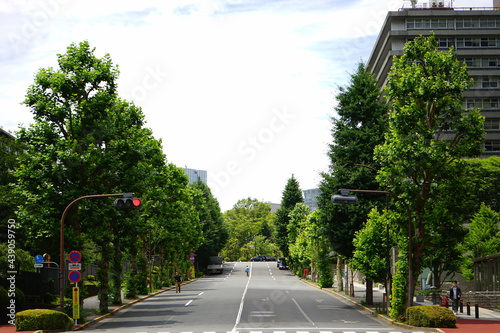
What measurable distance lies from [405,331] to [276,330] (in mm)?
5670

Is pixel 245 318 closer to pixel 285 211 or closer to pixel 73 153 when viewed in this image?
pixel 73 153

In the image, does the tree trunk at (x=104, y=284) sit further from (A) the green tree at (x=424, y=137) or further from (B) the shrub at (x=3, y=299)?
(A) the green tree at (x=424, y=137)

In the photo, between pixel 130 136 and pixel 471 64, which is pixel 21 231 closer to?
pixel 130 136

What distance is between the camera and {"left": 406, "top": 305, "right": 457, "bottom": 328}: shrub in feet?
91.4

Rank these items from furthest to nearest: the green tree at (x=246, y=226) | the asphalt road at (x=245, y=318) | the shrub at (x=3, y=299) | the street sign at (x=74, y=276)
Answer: the green tree at (x=246, y=226)
the shrub at (x=3, y=299)
the street sign at (x=74, y=276)
the asphalt road at (x=245, y=318)

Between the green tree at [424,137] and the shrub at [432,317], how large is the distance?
6.45 ft

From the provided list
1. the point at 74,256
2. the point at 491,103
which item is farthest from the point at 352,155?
the point at 491,103

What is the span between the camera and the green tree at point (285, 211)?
10750 cm

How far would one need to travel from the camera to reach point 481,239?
55.2 metres

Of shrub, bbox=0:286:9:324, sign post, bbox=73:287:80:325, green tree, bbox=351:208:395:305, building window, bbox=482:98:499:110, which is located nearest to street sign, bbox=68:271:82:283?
sign post, bbox=73:287:80:325

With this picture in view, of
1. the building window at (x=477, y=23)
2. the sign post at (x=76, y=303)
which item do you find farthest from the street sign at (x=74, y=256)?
the building window at (x=477, y=23)

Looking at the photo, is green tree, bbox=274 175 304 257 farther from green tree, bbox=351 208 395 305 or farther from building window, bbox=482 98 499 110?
green tree, bbox=351 208 395 305

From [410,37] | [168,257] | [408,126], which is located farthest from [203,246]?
[408,126]

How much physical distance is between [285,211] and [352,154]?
64.5 meters
